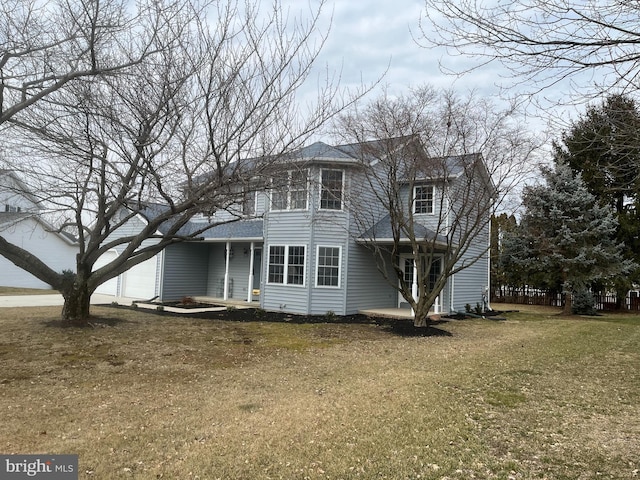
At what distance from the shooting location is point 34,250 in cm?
2556

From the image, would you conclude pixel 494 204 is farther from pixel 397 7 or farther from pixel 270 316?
pixel 397 7

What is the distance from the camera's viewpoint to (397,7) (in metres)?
5.06

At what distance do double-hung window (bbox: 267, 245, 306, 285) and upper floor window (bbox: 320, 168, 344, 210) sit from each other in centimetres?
167

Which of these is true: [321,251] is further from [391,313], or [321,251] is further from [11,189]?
[11,189]

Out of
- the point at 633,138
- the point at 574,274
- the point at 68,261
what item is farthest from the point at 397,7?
the point at 68,261

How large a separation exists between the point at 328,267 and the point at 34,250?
Result: 19.3 meters

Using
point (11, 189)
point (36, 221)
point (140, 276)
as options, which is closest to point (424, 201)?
point (11, 189)

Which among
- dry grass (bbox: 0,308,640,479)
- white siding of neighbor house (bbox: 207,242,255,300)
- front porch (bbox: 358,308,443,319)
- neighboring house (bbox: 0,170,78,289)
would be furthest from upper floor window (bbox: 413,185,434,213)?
neighboring house (bbox: 0,170,78,289)

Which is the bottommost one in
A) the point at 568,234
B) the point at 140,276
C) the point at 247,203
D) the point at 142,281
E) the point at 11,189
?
the point at 142,281

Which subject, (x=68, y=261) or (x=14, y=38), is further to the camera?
(x=68, y=261)

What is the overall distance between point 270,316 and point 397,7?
11.0 m

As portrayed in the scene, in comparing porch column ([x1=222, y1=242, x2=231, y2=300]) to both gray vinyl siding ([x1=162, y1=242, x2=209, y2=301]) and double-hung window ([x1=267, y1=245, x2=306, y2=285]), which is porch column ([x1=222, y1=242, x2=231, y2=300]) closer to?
gray vinyl siding ([x1=162, y1=242, x2=209, y2=301])

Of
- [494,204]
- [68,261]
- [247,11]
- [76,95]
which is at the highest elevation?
[247,11]

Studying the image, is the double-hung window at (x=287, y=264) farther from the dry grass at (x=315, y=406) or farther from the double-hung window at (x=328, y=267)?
the dry grass at (x=315, y=406)
